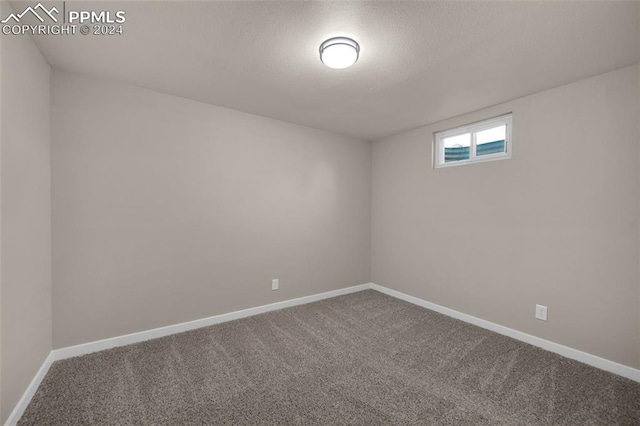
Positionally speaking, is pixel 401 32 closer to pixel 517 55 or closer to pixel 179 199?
pixel 517 55

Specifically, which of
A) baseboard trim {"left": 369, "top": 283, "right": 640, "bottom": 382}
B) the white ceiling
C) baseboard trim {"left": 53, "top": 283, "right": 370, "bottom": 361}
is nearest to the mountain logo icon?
the white ceiling

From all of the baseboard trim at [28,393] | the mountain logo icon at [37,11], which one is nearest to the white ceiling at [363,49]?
the mountain logo icon at [37,11]

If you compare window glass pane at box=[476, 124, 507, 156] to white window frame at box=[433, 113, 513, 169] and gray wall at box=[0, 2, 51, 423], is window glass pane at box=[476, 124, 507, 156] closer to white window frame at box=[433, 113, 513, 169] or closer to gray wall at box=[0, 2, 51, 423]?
white window frame at box=[433, 113, 513, 169]

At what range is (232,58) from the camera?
201 centimetres

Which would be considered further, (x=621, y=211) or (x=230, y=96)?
(x=230, y=96)

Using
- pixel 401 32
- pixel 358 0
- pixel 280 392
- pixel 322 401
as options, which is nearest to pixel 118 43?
pixel 358 0

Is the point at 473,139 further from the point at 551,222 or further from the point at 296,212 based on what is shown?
the point at 296,212

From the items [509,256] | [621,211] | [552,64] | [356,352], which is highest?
[552,64]

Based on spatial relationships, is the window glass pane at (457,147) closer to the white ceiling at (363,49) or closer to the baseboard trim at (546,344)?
the white ceiling at (363,49)

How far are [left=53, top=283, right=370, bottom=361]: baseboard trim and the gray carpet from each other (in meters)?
0.08

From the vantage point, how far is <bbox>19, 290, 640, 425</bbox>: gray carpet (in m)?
1.65

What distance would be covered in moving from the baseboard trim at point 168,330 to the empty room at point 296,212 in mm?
17

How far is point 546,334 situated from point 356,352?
1.81 m

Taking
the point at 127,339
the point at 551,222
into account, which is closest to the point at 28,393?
the point at 127,339
